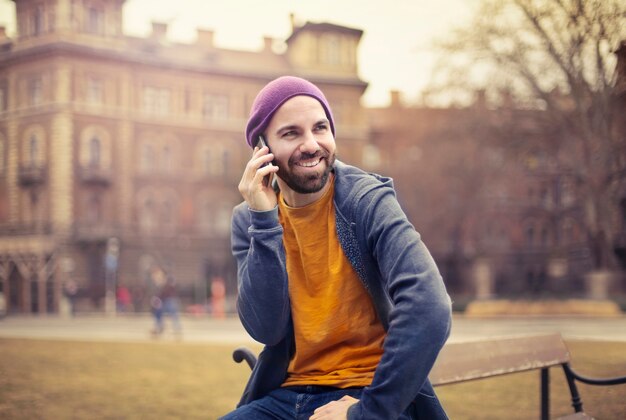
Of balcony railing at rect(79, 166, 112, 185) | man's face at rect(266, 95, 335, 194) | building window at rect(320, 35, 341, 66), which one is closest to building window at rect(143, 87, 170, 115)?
balcony railing at rect(79, 166, 112, 185)

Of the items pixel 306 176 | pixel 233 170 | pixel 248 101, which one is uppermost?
pixel 248 101

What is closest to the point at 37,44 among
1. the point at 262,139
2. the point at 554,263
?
the point at 554,263

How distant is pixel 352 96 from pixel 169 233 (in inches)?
619

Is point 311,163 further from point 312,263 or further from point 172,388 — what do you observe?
point 172,388

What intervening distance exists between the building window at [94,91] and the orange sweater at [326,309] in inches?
1690

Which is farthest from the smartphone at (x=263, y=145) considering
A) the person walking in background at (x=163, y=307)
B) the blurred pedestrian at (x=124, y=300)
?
the blurred pedestrian at (x=124, y=300)

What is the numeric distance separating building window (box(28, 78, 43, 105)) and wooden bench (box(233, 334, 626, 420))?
42.3 metres

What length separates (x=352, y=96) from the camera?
49.8 meters

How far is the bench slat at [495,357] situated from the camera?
3.38 m

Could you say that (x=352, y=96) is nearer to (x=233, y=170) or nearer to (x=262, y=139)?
(x=233, y=170)

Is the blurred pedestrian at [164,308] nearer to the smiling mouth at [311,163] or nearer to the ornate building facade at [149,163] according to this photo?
the smiling mouth at [311,163]

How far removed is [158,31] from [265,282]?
157ft

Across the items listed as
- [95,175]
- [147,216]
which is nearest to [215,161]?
[147,216]

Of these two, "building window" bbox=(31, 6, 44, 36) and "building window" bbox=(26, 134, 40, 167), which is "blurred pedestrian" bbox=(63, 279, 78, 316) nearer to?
"building window" bbox=(26, 134, 40, 167)
